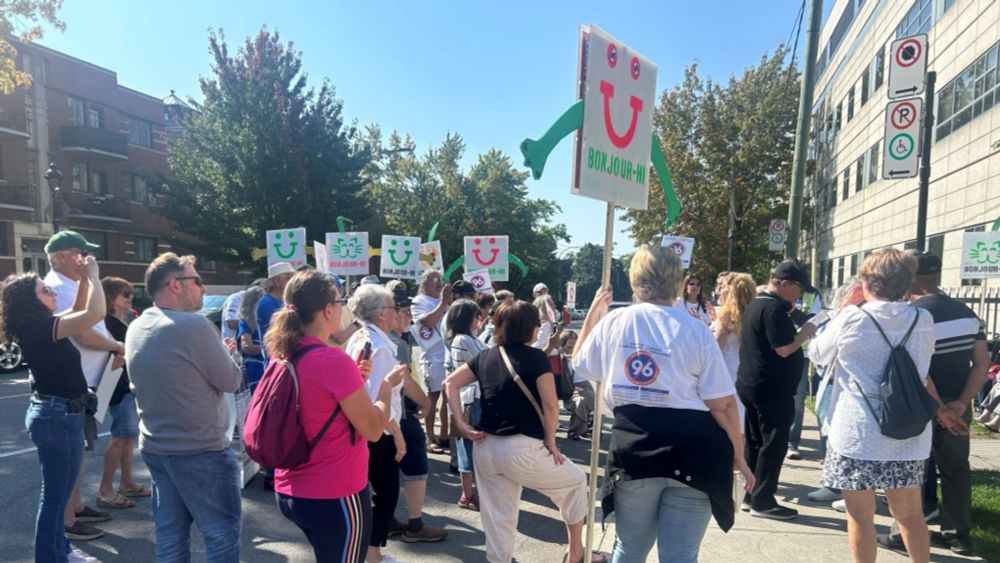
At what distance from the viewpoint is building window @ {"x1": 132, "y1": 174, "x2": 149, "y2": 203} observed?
31.4 meters

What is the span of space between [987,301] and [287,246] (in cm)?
1391

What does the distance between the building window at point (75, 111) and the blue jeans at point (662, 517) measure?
34.3 meters

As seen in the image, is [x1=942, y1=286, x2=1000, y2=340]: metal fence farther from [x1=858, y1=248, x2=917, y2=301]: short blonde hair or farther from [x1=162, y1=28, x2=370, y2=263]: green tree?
[x1=162, y1=28, x2=370, y2=263]: green tree

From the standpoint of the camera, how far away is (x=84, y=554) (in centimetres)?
381

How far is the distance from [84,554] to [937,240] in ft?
60.4

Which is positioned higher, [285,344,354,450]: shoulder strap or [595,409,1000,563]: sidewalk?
[285,344,354,450]: shoulder strap

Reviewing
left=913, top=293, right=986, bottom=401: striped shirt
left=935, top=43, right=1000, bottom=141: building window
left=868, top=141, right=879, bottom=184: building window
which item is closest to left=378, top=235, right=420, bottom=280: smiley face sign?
left=913, top=293, right=986, bottom=401: striped shirt

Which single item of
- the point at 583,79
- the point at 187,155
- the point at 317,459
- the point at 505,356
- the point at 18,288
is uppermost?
the point at 187,155

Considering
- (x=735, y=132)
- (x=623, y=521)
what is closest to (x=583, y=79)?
(x=623, y=521)

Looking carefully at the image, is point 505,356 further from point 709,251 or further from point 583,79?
point 709,251

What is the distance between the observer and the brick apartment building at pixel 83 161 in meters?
25.3

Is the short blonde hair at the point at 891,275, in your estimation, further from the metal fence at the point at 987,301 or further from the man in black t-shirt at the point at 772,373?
the metal fence at the point at 987,301

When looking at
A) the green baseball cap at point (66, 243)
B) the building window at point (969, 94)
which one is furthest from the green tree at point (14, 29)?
the building window at point (969, 94)

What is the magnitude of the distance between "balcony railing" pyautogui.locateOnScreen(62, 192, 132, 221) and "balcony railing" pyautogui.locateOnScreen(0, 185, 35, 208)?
1940 millimetres
